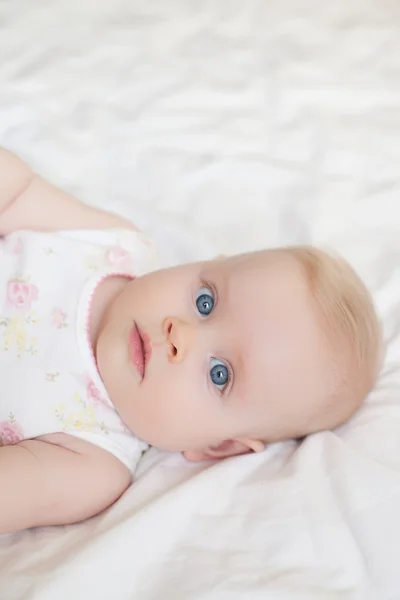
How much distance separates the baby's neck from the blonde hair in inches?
→ 10.2

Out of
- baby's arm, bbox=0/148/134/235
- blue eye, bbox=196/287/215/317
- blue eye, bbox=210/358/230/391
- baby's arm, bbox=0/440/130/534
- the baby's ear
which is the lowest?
the baby's ear

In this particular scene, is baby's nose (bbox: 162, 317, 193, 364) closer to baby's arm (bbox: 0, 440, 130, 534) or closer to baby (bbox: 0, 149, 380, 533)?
baby (bbox: 0, 149, 380, 533)

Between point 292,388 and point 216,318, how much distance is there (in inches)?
5.2

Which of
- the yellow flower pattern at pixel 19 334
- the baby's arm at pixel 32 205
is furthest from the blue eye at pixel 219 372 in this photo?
the baby's arm at pixel 32 205

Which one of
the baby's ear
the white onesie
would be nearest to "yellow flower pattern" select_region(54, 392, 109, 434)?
the white onesie

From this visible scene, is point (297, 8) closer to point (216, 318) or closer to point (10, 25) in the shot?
point (10, 25)

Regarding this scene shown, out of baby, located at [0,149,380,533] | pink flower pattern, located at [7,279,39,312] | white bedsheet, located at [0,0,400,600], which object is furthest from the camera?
pink flower pattern, located at [7,279,39,312]

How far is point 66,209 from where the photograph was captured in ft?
3.62

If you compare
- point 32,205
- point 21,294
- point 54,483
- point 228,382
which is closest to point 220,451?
point 228,382

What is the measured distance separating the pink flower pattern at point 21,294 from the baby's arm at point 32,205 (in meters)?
0.12

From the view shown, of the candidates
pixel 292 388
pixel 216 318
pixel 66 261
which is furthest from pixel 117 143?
pixel 292 388

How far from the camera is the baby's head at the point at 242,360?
0.89 metres

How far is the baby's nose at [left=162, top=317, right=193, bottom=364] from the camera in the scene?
2.93ft

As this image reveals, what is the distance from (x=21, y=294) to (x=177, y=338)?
0.25m
